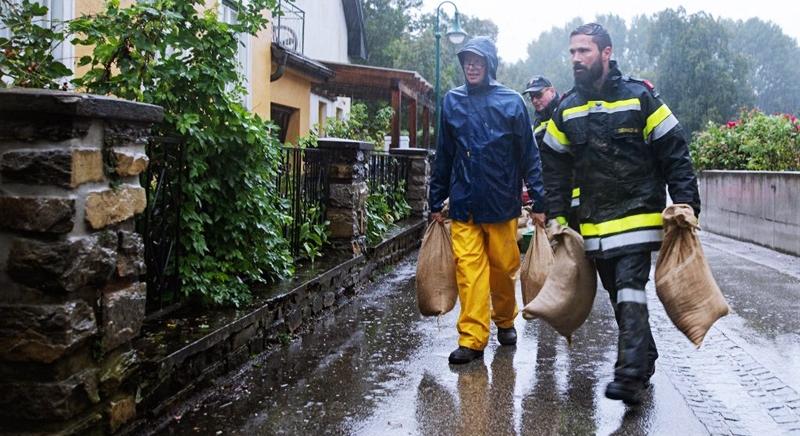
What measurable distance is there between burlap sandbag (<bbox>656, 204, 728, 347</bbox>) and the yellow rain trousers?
124cm

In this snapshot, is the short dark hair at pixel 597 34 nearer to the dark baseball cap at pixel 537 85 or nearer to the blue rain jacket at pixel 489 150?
the blue rain jacket at pixel 489 150

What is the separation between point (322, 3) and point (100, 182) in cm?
1976

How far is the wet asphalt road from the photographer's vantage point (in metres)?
3.96

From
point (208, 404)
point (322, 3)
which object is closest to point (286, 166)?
point (208, 404)

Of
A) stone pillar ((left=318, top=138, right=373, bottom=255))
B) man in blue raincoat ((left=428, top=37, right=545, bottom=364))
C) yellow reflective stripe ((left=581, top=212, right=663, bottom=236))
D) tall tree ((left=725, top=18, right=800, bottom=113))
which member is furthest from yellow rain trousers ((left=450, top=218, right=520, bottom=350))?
tall tree ((left=725, top=18, right=800, bottom=113))

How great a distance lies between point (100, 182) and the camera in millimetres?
3418

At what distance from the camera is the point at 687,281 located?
421 centimetres

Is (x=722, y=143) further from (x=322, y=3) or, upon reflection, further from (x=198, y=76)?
(x=198, y=76)

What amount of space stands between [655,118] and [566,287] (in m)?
1.01

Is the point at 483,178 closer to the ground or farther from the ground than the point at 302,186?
farther from the ground

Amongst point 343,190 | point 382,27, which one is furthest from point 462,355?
point 382,27

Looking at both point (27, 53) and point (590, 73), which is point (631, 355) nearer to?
point (590, 73)

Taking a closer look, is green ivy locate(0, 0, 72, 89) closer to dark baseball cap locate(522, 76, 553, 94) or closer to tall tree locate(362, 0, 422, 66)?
dark baseball cap locate(522, 76, 553, 94)

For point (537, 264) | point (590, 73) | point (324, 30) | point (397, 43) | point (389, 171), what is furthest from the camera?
point (397, 43)
